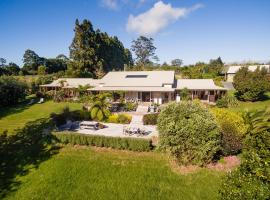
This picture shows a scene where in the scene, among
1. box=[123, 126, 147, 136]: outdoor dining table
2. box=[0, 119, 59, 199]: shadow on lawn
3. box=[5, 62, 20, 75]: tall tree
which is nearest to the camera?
box=[0, 119, 59, 199]: shadow on lawn

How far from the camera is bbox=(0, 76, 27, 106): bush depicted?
31344 mm

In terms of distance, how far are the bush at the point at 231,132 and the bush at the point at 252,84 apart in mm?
17595

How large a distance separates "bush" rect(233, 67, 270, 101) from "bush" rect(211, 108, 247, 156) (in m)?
17.6

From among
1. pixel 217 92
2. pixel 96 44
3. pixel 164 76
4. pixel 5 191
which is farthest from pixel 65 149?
pixel 96 44

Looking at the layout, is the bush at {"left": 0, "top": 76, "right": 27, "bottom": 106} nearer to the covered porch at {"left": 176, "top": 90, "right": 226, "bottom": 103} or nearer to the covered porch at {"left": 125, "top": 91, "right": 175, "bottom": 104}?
the covered porch at {"left": 125, "top": 91, "right": 175, "bottom": 104}

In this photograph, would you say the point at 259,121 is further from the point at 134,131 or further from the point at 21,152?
the point at 21,152

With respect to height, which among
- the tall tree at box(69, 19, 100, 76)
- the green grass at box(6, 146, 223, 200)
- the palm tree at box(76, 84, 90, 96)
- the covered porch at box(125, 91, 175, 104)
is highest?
the tall tree at box(69, 19, 100, 76)

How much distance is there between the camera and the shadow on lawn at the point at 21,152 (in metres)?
12.7

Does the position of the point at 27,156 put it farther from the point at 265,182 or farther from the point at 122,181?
the point at 265,182

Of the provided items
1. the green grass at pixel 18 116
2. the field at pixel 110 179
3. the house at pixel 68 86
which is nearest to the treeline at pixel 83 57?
the house at pixel 68 86

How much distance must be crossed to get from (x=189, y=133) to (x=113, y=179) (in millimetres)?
5353

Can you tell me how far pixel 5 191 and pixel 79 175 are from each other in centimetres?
417

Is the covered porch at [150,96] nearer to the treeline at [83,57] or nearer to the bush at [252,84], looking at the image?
the bush at [252,84]

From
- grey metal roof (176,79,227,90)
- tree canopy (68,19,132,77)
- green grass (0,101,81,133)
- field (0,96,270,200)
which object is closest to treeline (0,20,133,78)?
tree canopy (68,19,132,77)
